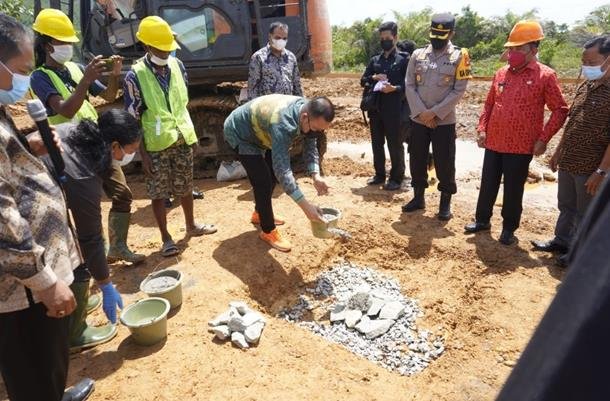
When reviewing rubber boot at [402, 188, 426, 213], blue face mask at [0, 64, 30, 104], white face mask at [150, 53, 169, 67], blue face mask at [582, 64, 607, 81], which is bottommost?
rubber boot at [402, 188, 426, 213]

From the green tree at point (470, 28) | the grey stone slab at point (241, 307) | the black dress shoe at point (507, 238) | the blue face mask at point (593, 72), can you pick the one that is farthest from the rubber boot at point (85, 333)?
the green tree at point (470, 28)

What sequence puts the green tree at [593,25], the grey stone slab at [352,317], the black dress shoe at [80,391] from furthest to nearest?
the green tree at [593,25], the grey stone slab at [352,317], the black dress shoe at [80,391]

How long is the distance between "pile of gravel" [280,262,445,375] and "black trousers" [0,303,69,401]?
2.04 meters

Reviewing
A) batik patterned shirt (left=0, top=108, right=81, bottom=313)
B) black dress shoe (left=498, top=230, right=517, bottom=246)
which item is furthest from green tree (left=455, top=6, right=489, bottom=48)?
batik patterned shirt (left=0, top=108, right=81, bottom=313)

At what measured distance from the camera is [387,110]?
5660mm

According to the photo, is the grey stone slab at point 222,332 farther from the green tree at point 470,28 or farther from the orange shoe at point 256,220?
the green tree at point 470,28

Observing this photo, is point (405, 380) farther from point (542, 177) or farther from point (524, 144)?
point (542, 177)

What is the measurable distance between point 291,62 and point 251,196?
5.79 feet

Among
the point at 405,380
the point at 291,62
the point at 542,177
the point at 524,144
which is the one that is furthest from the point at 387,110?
the point at 405,380

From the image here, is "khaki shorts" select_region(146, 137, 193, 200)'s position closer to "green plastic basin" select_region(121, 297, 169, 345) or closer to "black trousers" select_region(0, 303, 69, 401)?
"green plastic basin" select_region(121, 297, 169, 345)

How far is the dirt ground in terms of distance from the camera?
9.27 ft

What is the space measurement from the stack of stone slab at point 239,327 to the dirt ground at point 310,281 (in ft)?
0.26

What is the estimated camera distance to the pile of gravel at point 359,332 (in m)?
3.41

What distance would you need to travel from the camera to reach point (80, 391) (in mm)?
2652
